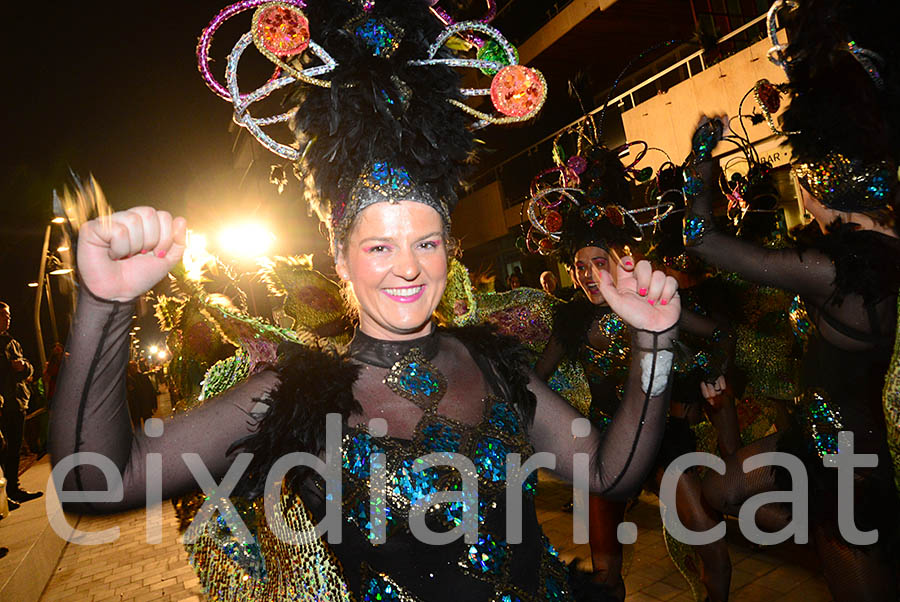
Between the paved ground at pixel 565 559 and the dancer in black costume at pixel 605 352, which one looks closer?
the dancer in black costume at pixel 605 352

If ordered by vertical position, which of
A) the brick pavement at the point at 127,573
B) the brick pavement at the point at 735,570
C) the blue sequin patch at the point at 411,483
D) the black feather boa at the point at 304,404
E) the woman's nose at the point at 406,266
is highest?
the woman's nose at the point at 406,266

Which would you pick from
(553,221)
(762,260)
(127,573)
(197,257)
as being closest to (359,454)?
(197,257)

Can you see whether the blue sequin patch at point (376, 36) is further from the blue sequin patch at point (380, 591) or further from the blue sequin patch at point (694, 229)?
the blue sequin patch at point (694, 229)

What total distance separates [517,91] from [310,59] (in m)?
0.69

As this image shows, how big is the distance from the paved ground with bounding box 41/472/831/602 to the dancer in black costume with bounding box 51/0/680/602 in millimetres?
1590

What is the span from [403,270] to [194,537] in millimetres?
1155

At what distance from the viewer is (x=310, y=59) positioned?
1864 mm

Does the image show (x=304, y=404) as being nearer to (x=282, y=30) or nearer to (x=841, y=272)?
(x=282, y=30)

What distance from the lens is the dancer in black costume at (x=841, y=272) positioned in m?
2.21

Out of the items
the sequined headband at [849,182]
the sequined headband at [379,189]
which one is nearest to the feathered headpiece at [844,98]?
the sequined headband at [849,182]

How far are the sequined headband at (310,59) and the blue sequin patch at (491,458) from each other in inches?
41.3

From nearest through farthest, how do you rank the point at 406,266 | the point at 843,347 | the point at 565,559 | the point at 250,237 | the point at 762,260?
the point at 406,266 → the point at 843,347 → the point at 762,260 → the point at 565,559 → the point at 250,237

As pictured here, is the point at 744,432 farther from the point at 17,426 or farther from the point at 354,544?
the point at 17,426

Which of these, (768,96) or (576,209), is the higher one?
(768,96)
